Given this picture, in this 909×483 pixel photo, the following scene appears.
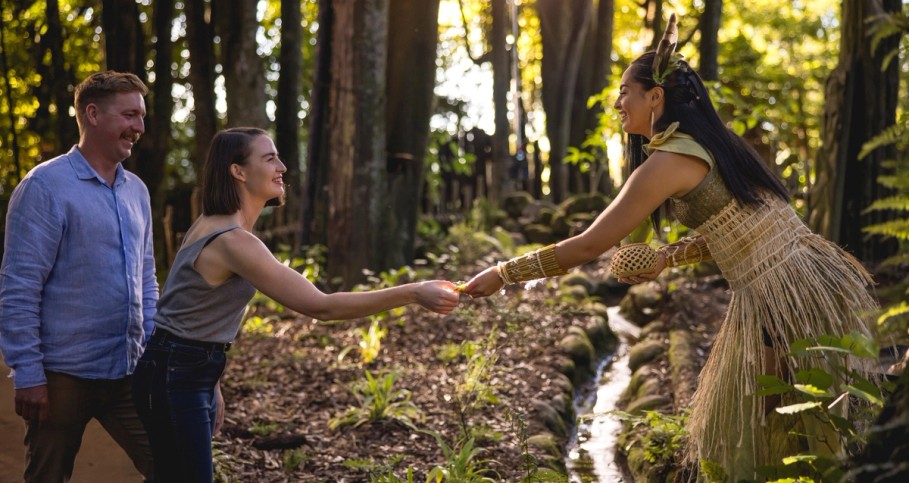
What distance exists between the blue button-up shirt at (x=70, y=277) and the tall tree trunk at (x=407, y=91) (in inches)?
280

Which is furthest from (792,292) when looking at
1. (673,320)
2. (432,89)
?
(432,89)

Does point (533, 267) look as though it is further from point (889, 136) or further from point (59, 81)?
point (59, 81)

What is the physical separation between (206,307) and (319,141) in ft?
28.5

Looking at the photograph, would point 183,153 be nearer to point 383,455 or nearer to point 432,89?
point 432,89

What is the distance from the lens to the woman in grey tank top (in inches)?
132

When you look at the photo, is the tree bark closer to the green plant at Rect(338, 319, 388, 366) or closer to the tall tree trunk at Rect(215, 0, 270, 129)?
the tall tree trunk at Rect(215, 0, 270, 129)

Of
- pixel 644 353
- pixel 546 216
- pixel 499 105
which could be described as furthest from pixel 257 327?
pixel 499 105

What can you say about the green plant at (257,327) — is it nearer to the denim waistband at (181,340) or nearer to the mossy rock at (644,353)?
the mossy rock at (644,353)

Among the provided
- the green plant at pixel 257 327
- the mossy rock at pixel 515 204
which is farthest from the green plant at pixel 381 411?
the mossy rock at pixel 515 204

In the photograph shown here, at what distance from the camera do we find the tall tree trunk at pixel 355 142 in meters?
10.4

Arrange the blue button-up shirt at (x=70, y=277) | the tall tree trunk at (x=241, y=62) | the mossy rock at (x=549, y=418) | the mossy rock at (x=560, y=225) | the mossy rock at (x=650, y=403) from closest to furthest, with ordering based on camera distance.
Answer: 1. the blue button-up shirt at (x=70, y=277)
2. the mossy rock at (x=549, y=418)
3. the mossy rock at (x=650, y=403)
4. the tall tree trunk at (x=241, y=62)
5. the mossy rock at (x=560, y=225)

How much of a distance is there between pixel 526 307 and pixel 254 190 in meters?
6.51

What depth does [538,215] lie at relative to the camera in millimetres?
17719

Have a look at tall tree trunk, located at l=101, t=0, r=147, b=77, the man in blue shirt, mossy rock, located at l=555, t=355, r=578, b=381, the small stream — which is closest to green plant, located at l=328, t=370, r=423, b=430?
the small stream
